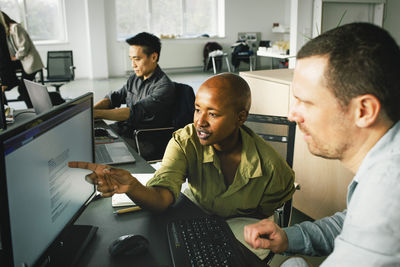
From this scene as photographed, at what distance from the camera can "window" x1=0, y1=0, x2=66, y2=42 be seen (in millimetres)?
8547

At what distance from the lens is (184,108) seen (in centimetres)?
272

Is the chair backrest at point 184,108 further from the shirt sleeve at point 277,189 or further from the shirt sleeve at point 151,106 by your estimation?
the shirt sleeve at point 277,189

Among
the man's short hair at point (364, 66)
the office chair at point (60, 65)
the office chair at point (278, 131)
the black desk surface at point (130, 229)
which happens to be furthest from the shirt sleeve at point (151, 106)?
the office chair at point (60, 65)

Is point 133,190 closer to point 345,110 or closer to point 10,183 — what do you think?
point 10,183

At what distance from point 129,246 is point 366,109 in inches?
25.6

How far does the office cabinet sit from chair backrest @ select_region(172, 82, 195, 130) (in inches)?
21.2

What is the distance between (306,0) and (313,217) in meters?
3.40

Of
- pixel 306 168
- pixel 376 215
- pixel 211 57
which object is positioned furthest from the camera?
pixel 211 57

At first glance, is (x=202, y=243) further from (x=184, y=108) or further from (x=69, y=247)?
(x=184, y=108)

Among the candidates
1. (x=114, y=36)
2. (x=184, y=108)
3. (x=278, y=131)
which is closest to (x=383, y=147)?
(x=278, y=131)

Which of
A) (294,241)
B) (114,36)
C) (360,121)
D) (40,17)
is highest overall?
(40,17)

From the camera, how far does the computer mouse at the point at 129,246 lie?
3.06 feet

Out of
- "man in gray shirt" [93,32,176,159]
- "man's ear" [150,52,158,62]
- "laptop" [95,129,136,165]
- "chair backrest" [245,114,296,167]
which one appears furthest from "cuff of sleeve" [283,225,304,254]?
"man's ear" [150,52,158,62]

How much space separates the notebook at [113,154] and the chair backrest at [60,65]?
4.81 m
